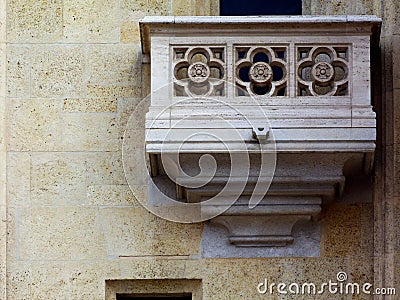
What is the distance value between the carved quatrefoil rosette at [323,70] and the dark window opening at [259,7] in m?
0.55

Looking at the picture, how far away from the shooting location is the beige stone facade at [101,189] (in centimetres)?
761

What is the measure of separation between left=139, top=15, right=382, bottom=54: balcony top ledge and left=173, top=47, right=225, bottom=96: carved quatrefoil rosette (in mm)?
90

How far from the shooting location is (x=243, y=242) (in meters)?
7.64

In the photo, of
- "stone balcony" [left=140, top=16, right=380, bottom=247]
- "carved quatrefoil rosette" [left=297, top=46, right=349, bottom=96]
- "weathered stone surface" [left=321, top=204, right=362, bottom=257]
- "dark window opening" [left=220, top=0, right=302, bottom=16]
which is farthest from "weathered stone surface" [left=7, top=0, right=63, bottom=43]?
"weathered stone surface" [left=321, top=204, right=362, bottom=257]

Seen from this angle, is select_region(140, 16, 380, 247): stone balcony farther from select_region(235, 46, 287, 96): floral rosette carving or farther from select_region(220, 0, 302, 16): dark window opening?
select_region(220, 0, 302, 16): dark window opening

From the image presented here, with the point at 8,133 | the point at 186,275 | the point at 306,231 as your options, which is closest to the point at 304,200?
the point at 306,231

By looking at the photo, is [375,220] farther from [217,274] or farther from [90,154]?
[90,154]

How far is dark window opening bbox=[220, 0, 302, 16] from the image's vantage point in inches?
315

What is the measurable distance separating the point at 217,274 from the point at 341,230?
643mm

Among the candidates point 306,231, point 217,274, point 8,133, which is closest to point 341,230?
point 306,231

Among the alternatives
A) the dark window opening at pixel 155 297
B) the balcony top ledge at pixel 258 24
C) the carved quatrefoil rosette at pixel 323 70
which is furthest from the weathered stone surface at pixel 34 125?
the carved quatrefoil rosette at pixel 323 70

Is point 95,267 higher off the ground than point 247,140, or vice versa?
point 247,140

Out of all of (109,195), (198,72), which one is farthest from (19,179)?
(198,72)

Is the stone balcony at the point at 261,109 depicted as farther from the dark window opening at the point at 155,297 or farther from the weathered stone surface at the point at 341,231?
the dark window opening at the point at 155,297
